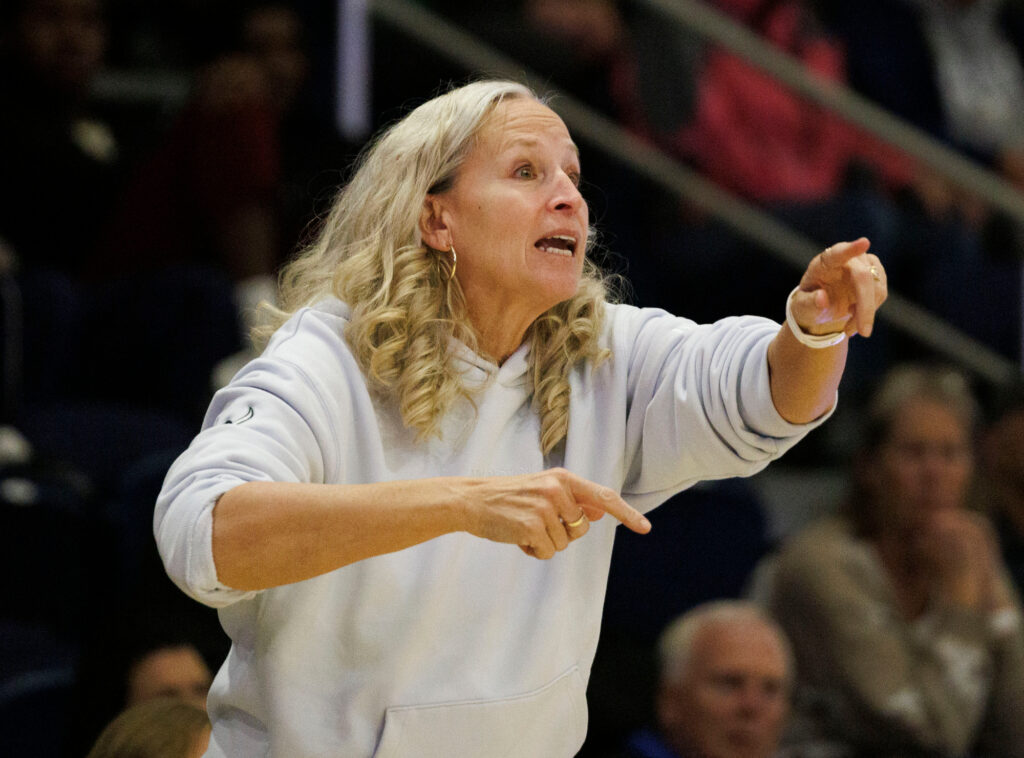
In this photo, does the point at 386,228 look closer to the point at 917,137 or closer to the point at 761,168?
the point at 917,137

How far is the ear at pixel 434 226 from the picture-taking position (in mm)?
1947

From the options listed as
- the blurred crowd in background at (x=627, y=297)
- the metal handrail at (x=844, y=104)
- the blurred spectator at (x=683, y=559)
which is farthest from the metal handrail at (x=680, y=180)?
the blurred spectator at (x=683, y=559)

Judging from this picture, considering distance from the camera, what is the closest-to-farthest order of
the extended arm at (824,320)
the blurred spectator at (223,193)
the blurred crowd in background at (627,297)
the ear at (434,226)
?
the extended arm at (824,320) → the ear at (434,226) → the blurred crowd in background at (627,297) → the blurred spectator at (223,193)

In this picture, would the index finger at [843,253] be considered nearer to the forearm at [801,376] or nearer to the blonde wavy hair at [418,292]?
the forearm at [801,376]

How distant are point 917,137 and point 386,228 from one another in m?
2.82

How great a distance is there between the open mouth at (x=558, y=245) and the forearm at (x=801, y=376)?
31 cm

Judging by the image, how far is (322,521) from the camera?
5.09 feet

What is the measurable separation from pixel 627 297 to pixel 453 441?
0.87 m

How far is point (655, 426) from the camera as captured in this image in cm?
188

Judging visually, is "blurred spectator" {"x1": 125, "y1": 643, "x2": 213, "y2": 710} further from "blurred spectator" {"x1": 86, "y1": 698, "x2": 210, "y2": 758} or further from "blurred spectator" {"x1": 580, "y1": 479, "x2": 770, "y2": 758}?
"blurred spectator" {"x1": 580, "y1": 479, "x2": 770, "y2": 758}

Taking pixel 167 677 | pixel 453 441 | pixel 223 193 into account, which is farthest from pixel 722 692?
pixel 223 193

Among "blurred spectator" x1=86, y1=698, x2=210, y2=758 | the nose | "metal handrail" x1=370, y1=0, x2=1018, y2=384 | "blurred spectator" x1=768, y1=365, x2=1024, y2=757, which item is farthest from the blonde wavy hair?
"metal handrail" x1=370, y1=0, x2=1018, y2=384

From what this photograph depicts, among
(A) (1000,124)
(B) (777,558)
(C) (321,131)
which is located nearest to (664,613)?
(B) (777,558)

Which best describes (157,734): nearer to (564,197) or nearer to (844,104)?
(564,197)
